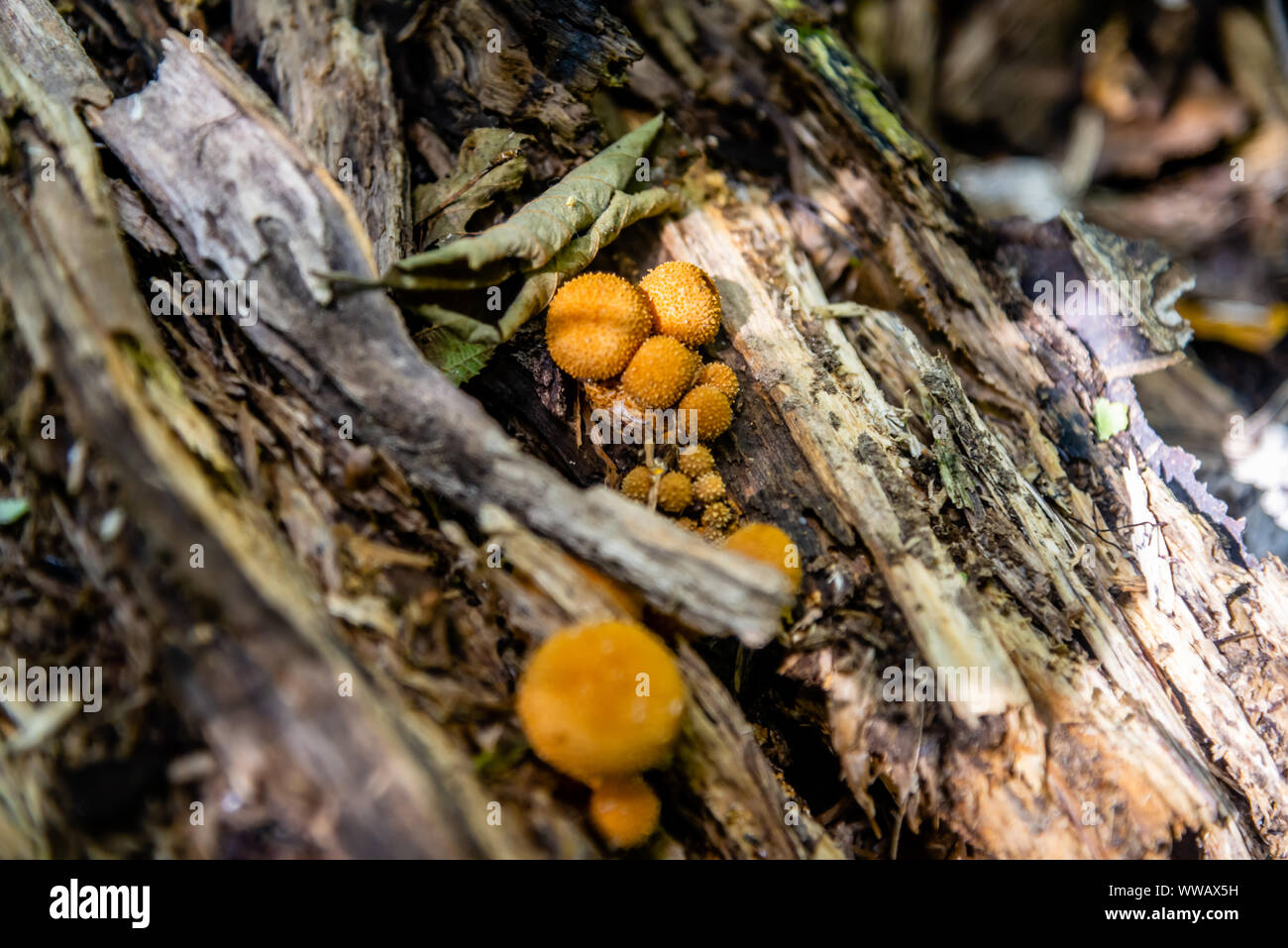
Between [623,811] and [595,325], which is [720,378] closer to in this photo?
[595,325]

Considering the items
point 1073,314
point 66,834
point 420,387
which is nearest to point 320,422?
point 420,387

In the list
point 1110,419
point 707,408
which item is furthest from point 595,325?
point 1110,419

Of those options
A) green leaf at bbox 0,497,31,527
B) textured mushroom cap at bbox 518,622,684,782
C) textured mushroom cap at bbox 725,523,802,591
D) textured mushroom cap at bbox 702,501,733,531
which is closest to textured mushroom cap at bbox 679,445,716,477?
textured mushroom cap at bbox 702,501,733,531

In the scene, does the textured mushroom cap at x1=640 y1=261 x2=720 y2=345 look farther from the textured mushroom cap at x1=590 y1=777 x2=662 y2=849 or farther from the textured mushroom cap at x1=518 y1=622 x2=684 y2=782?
the textured mushroom cap at x1=590 y1=777 x2=662 y2=849

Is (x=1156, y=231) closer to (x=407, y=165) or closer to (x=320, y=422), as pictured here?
(x=407, y=165)

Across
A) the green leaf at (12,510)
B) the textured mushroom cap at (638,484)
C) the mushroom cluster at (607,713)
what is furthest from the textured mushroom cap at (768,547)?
the green leaf at (12,510)

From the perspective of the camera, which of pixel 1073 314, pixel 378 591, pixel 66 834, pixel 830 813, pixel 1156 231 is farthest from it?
pixel 1156 231
